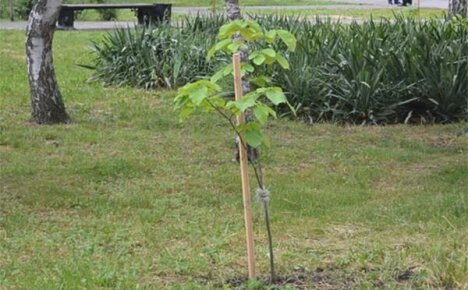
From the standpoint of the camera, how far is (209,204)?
6.50m

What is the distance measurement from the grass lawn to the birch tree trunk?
0.28 metres

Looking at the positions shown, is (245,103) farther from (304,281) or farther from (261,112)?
(304,281)

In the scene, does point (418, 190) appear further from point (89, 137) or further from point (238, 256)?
point (89, 137)

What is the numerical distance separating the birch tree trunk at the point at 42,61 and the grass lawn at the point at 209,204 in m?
0.28

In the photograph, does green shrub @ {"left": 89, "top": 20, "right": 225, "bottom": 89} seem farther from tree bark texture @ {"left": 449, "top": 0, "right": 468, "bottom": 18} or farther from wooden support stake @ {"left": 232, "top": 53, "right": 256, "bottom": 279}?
wooden support stake @ {"left": 232, "top": 53, "right": 256, "bottom": 279}

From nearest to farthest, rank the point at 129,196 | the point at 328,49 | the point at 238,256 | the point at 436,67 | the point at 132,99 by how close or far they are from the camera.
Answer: the point at 238,256
the point at 129,196
the point at 436,67
the point at 328,49
the point at 132,99

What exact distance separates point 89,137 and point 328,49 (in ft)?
11.1

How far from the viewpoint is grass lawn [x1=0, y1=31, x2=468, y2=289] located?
15.9 feet

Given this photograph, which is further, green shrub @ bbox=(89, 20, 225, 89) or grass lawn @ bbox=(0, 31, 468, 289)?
green shrub @ bbox=(89, 20, 225, 89)

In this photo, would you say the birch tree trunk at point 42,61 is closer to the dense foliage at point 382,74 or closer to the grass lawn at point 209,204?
the grass lawn at point 209,204

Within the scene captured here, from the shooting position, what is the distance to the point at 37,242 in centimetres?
550

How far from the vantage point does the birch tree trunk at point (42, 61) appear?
926cm

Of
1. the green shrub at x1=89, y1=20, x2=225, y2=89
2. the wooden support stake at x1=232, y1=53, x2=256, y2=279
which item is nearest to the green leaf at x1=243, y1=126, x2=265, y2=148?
the wooden support stake at x1=232, y1=53, x2=256, y2=279

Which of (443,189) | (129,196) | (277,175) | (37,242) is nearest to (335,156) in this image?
(277,175)
